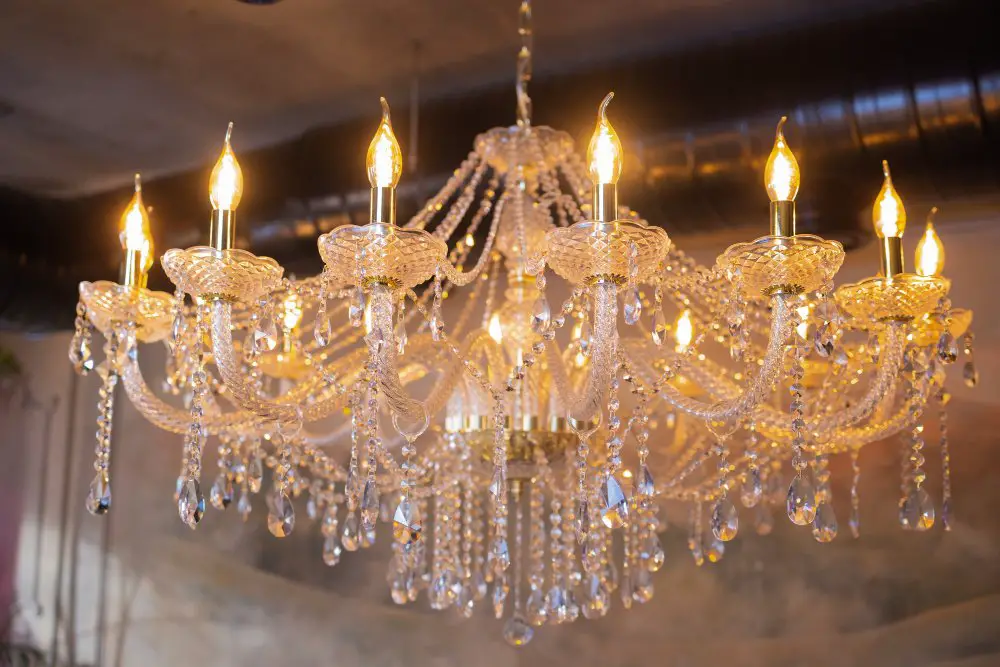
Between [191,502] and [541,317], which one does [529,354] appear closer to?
[541,317]

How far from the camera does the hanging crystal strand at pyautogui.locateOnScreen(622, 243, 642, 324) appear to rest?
1269 mm

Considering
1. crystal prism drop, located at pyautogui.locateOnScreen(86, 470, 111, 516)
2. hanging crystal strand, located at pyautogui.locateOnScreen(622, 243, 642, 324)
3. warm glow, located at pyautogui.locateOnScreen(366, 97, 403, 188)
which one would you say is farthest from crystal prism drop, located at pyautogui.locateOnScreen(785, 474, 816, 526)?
crystal prism drop, located at pyautogui.locateOnScreen(86, 470, 111, 516)

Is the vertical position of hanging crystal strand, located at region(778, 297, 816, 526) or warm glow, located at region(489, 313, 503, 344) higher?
warm glow, located at region(489, 313, 503, 344)

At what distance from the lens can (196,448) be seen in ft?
4.94

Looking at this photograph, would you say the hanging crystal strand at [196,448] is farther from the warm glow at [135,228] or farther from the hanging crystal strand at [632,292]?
the hanging crystal strand at [632,292]

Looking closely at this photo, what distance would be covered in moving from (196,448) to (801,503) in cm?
84

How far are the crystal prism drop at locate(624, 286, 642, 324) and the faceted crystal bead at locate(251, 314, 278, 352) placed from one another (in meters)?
0.46

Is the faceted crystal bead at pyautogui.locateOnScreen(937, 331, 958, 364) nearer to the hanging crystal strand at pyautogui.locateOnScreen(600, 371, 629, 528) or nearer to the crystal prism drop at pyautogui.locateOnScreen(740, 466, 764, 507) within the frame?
the crystal prism drop at pyautogui.locateOnScreen(740, 466, 764, 507)

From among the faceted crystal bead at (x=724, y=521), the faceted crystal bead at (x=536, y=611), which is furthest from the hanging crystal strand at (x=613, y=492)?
the faceted crystal bead at (x=536, y=611)

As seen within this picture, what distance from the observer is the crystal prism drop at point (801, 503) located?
140cm

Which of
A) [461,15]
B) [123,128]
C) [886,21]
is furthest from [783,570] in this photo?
[123,128]

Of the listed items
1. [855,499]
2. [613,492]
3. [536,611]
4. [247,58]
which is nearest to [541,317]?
[613,492]

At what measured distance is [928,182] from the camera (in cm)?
251

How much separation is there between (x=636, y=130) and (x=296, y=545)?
1640mm
